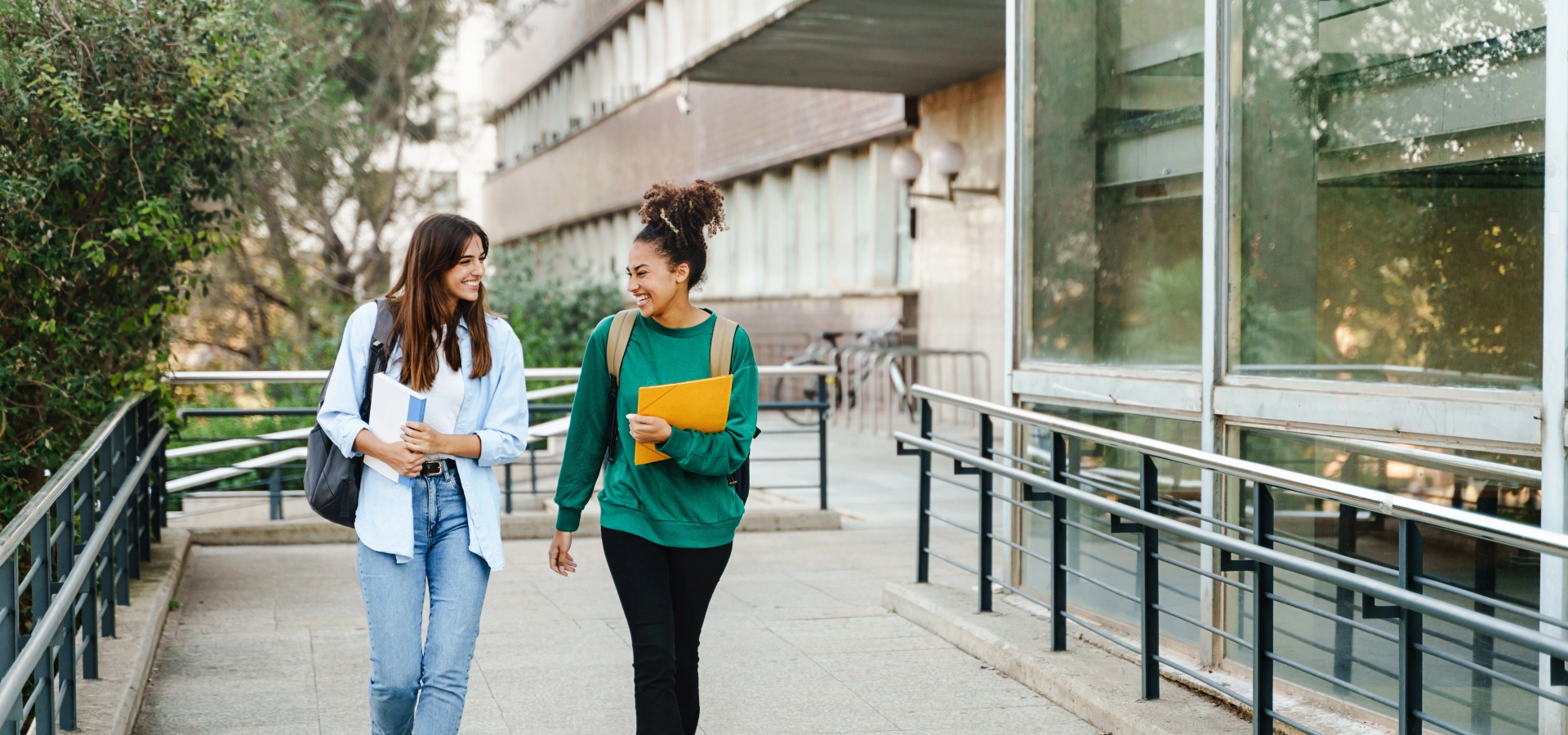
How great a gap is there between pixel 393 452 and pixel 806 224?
19.2 m

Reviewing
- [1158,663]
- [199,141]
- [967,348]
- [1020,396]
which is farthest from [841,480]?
[1158,663]

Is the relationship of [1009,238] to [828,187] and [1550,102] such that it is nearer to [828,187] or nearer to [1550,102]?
[1550,102]

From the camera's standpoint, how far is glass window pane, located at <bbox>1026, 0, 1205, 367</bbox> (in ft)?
19.5

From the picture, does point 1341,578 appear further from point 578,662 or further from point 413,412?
point 578,662

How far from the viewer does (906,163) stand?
59.2 feet

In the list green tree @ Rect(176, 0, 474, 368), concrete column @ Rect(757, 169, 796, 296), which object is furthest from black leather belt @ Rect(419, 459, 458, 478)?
concrete column @ Rect(757, 169, 796, 296)

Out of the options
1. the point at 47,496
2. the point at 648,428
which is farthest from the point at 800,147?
the point at 648,428

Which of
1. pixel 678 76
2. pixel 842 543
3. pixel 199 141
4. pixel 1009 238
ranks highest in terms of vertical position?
pixel 678 76

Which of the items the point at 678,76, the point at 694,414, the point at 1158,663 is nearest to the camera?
the point at 694,414

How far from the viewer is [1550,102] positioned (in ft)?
13.3

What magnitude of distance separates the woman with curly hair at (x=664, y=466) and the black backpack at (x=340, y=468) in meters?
0.52

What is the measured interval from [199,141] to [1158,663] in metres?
5.07

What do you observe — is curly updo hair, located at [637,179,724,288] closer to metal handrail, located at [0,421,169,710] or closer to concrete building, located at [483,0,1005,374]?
metal handrail, located at [0,421,169,710]

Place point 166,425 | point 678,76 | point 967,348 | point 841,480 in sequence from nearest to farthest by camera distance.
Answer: point 166,425
point 841,480
point 678,76
point 967,348
